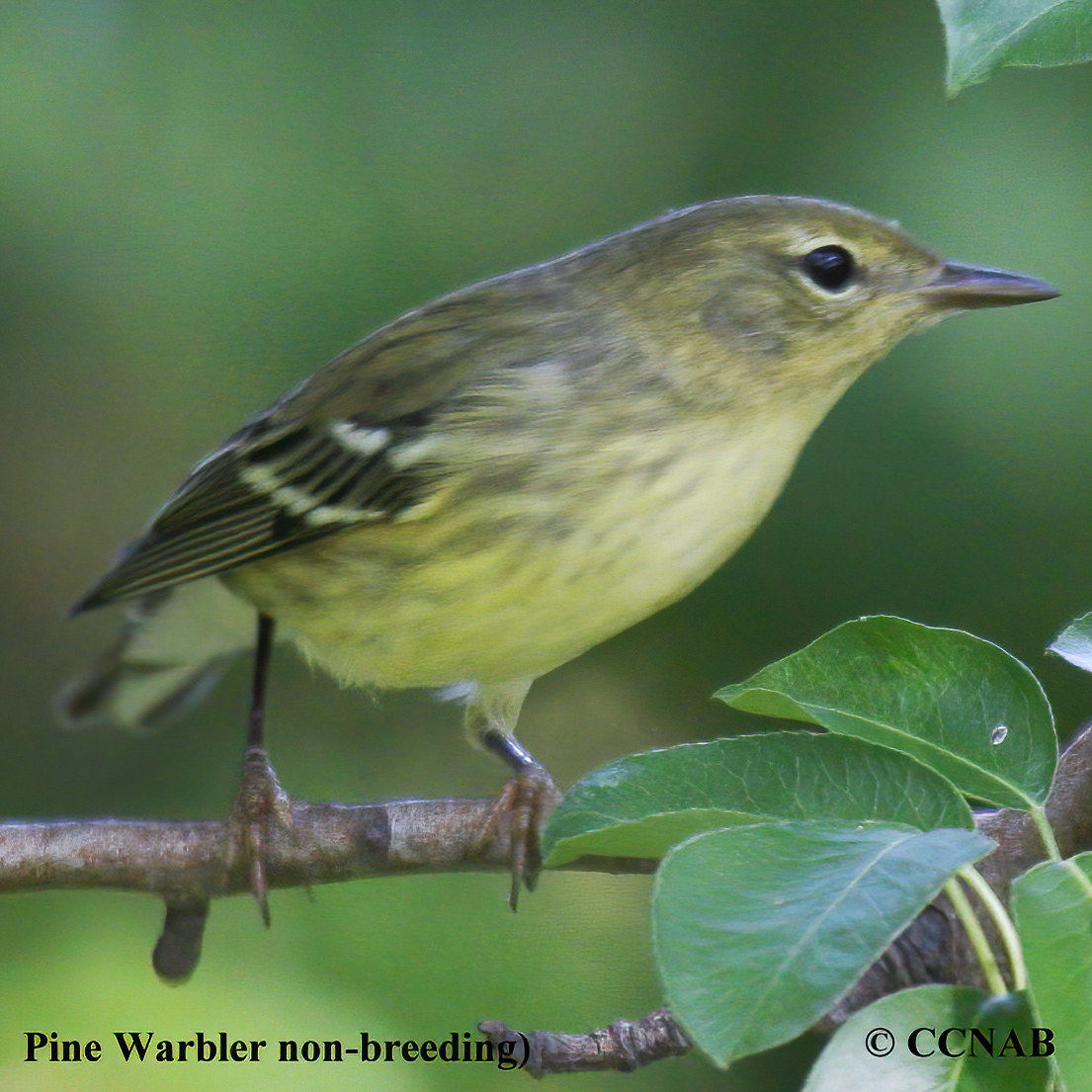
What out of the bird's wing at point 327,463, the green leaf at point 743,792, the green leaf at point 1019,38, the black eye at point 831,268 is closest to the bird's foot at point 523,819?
the bird's wing at point 327,463

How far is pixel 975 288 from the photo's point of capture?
1.13 metres

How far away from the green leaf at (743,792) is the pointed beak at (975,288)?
596 millimetres

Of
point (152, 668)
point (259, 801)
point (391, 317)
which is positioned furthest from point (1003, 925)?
point (152, 668)

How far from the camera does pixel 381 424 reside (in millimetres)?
1314

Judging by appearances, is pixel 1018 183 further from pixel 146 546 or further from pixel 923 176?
pixel 146 546

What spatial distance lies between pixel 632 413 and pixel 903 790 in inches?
22.2

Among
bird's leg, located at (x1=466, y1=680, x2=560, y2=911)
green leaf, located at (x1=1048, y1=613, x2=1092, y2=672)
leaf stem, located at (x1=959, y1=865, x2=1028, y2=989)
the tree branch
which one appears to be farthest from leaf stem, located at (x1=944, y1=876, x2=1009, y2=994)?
bird's leg, located at (x1=466, y1=680, x2=560, y2=911)

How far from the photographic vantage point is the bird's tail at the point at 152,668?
67.3 inches

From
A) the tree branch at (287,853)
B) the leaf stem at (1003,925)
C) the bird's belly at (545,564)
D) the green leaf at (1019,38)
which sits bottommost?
the tree branch at (287,853)

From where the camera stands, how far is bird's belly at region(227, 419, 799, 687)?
1091 mm

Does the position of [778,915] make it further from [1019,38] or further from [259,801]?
[259,801]

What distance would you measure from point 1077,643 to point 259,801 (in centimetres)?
85

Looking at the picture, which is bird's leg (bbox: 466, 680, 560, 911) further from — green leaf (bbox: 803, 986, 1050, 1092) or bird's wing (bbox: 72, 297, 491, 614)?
green leaf (bbox: 803, 986, 1050, 1092)

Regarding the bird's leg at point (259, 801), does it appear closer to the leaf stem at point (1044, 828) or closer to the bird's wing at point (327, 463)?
the bird's wing at point (327, 463)
